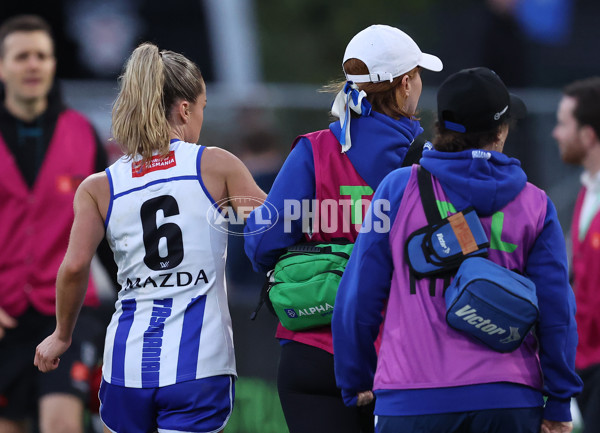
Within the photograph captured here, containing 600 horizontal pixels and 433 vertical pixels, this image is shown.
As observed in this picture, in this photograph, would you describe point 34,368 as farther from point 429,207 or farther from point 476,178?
point 476,178

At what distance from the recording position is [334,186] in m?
4.61

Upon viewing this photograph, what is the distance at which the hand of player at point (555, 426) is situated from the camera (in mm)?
4133

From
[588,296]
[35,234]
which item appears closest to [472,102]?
[588,296]

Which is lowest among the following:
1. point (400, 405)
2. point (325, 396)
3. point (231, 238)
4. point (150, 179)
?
point (231, 238)

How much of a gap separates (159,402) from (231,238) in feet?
16.6

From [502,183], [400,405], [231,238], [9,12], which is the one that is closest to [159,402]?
[400,405]

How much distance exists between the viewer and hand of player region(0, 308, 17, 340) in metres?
6.55

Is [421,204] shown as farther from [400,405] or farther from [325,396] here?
[325,396]

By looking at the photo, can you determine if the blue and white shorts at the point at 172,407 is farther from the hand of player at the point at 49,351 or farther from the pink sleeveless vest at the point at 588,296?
the pink sleeveless vest at the point at 588,296

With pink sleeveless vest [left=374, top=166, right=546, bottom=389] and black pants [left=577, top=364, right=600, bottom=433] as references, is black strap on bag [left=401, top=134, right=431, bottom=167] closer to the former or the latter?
pink sleeveless vest [left=374, top=166, right=546, bottom=389]

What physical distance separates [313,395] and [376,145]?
3.56 feet

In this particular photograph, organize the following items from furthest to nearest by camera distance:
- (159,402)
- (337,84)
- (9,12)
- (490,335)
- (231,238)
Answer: (9,12)
(231,238)
(337,84)
(159,402)
(490,335)

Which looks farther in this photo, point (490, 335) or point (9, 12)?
point (9, 12)

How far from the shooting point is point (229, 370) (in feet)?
15.0
